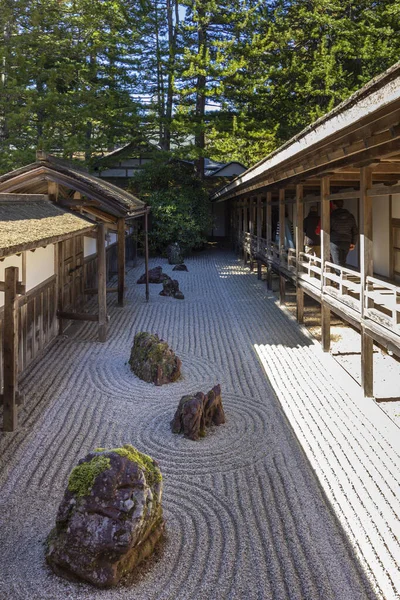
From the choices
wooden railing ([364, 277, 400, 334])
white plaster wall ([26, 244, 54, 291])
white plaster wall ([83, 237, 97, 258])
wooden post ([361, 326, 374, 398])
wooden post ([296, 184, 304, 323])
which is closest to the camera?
wooden railing ([364, 277, 400, 334])

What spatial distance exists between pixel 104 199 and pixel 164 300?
4.33 metres

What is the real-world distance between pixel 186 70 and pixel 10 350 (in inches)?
860

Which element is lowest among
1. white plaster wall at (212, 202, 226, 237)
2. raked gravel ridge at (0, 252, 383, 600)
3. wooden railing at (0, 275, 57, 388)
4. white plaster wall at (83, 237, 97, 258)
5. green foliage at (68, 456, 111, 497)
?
raked gravel ridge at (0, 252, 383, 600)

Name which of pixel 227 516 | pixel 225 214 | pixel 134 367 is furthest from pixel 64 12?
pixel 227 516

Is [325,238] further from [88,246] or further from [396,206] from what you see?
[88,246]

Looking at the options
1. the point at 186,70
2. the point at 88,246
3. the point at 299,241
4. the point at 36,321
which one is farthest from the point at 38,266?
the point at 186,70

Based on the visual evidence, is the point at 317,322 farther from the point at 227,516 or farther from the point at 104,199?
the point at 227,516

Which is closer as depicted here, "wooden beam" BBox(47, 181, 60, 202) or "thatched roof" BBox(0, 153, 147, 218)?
"thatched roof" BBox(0, 153, 147, 218)

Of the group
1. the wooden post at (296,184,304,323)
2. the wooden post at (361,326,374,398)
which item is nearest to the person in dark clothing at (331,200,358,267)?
the wooden post at (296,184,304,323)

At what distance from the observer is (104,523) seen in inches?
130

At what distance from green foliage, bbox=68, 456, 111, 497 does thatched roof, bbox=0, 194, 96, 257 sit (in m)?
1.96

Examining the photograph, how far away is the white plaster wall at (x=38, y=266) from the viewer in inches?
305

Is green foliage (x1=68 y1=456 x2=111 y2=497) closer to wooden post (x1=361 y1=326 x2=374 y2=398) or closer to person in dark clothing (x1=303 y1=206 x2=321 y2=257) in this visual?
wooden post (x1=361 y1=326 x2=374 y2=398)

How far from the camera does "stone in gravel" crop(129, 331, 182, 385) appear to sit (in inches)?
289
